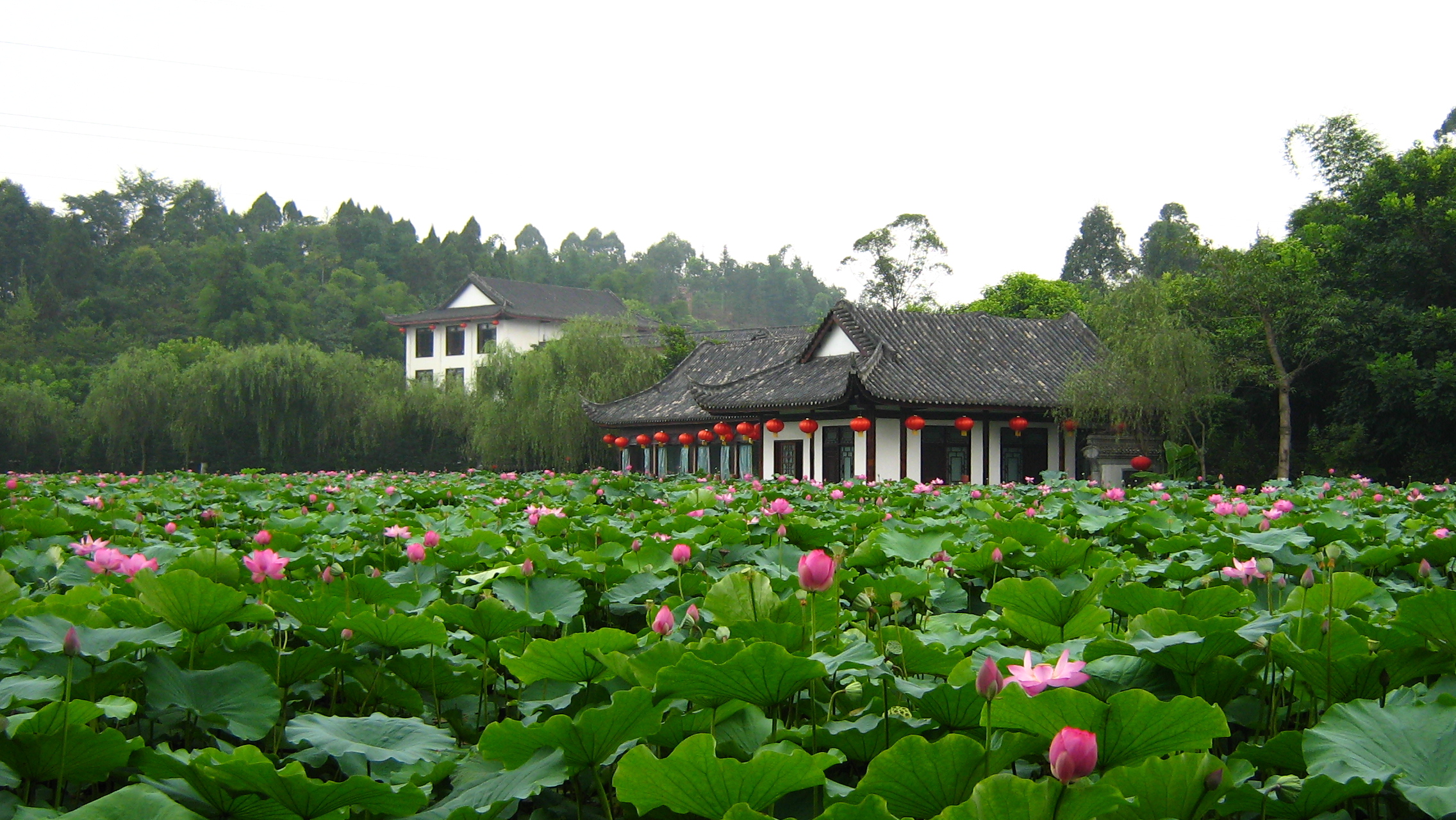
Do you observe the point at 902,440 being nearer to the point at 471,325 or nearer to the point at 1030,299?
the point at 1030,299

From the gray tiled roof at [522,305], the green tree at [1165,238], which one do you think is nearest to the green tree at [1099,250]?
the green tree at [1165,238]

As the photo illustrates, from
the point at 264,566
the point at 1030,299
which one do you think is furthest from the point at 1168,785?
the point at 1030,299

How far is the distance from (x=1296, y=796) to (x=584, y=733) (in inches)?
28.1

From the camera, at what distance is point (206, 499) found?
5285 mm

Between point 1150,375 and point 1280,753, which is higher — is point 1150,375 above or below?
above

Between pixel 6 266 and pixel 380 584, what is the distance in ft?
157

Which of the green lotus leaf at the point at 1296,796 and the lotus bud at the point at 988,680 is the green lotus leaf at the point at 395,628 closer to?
the lotus bud at the point at 988,680

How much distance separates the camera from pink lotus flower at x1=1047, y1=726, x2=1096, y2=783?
808mm

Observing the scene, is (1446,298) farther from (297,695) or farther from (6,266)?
(6,266)

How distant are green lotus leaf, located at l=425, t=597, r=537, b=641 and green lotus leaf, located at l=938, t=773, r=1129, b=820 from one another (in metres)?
0.92

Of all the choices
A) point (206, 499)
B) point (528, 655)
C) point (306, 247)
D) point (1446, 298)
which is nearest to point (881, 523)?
point (528, 655)

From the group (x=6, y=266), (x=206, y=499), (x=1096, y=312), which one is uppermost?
(x=6, y=266)

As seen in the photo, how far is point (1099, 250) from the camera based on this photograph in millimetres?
44406

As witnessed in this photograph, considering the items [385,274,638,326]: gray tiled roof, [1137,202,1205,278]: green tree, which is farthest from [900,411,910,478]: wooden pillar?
[1137,202,1205,278]: green tree
